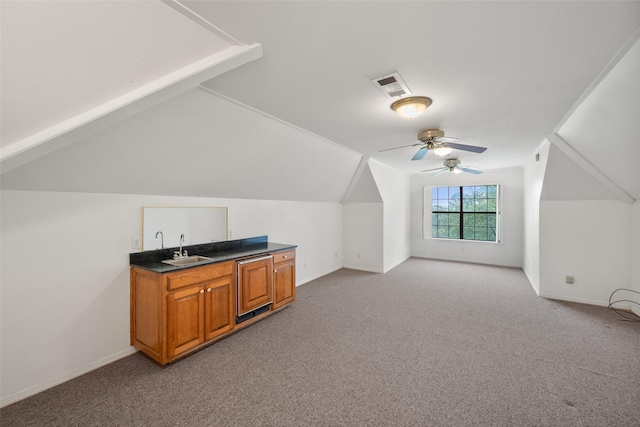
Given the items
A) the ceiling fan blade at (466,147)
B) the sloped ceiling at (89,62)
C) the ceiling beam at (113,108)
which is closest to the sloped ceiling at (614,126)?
the ceiling fan blade at (466,147)

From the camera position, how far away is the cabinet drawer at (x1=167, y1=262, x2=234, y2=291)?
2441mm

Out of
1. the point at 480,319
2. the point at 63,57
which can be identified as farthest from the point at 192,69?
the point at 480,319

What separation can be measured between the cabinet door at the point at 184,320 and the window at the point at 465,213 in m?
6.46

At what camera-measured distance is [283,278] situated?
12.3 ft

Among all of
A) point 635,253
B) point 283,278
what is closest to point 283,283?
point 283,278

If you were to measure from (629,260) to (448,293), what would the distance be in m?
2.44

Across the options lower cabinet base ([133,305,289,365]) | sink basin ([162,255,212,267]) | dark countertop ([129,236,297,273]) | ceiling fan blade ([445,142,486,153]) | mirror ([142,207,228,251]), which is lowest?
lower cabinet base ([133,305,289,365])

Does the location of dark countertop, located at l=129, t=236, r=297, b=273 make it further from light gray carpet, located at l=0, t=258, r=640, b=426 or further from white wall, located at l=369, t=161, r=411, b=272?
white wall, located at l=369, t=161, r=411, b=272

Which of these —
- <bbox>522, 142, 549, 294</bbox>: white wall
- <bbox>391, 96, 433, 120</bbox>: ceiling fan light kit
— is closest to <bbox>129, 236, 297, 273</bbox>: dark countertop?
<bbox>391, 96, 433, 120</bbox>: ceiling fan light kit

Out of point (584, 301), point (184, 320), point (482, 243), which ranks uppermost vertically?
point (482, 243)

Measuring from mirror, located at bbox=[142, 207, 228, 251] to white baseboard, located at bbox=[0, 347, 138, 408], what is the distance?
1.05 metres

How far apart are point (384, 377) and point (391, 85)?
Result: 2.47 metres

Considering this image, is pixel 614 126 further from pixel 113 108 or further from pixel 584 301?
pixel 113 108

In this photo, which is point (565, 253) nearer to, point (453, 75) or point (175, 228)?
point (453, 75)
